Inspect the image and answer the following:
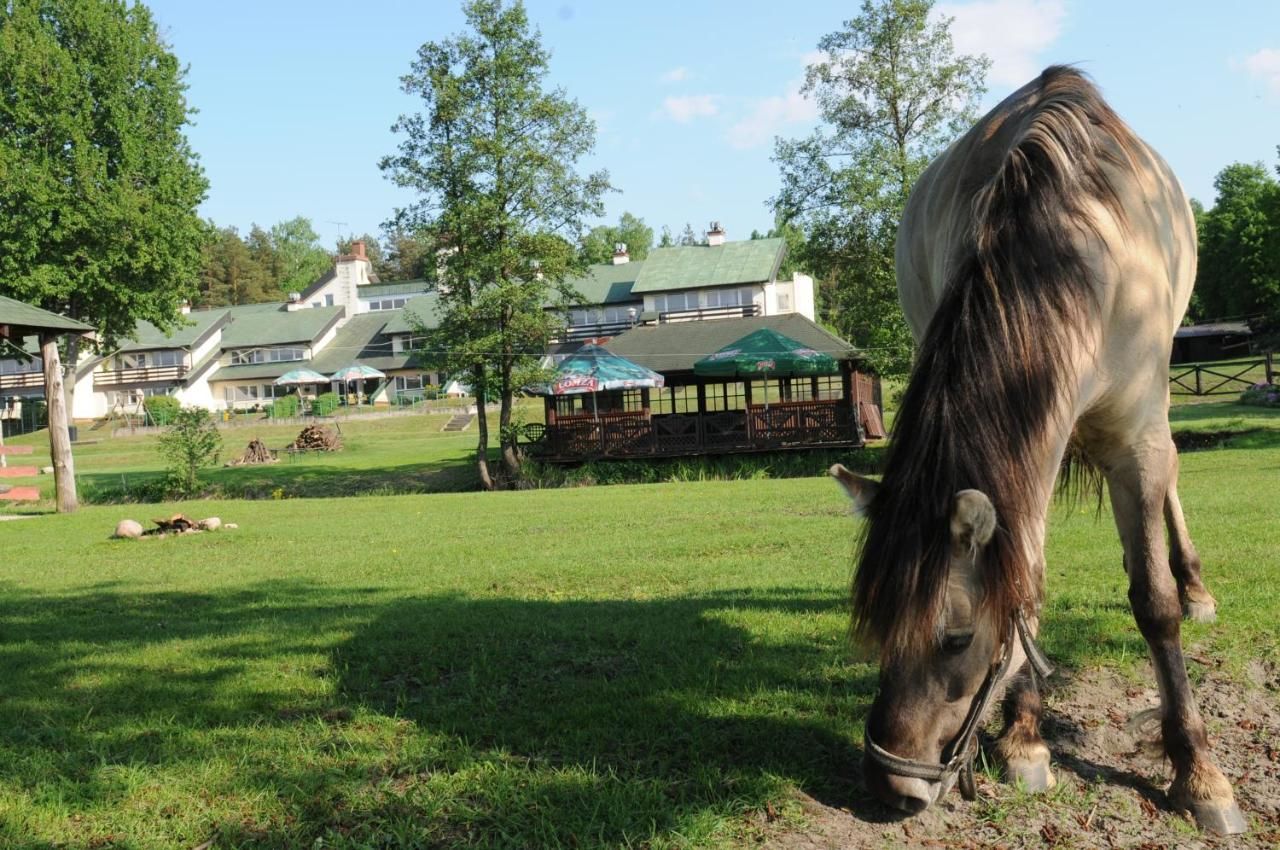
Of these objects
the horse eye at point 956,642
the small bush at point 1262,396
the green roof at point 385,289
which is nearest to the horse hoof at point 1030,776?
the horse eye at point 956,642

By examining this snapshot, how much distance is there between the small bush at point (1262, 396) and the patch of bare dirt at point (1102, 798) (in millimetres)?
33597

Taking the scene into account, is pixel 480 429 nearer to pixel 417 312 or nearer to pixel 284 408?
pixel 284 408

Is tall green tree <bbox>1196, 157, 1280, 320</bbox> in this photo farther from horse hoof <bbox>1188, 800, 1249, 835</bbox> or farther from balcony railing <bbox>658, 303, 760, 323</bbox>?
horse hoof <bbox>1188, 800, 1249, 835</bbox>

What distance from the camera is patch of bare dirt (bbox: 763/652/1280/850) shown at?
A: 317 centimetres

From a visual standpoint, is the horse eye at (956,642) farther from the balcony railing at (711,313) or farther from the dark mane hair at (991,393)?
the balcony railing at (711,313)

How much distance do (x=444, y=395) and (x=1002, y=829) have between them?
57.0 meters

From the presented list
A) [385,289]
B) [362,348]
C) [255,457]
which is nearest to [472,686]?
[255,457]

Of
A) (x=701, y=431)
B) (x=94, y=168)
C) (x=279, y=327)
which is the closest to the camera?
(x=701, y=431)

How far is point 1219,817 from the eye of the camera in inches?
128

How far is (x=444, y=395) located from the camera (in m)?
58.5

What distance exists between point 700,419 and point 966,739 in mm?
24094

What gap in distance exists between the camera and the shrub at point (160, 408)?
174 ft

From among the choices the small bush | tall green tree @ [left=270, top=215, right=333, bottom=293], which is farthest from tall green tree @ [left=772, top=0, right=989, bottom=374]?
tall green tree @ [left=270, top=215, right=333, bottom=293]

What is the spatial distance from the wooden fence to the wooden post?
3986 centimetres
